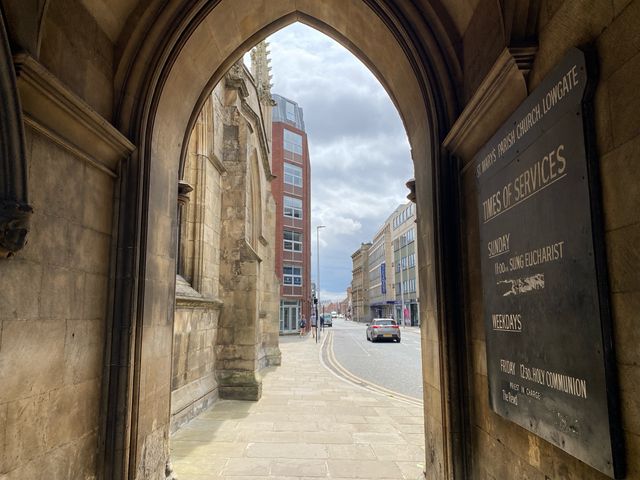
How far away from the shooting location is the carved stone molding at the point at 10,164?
7.64 ft

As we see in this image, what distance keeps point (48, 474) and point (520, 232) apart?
10.7 ft

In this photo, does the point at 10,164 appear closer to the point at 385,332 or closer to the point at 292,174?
the point at 385,332

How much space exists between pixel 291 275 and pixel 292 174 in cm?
880

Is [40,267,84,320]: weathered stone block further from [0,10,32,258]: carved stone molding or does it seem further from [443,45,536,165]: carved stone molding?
[443,45,536,165]: carved stone molding

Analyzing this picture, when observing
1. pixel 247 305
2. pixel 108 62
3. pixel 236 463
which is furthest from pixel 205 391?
pixel 108 62

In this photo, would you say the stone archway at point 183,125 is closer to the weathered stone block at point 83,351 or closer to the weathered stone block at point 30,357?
the weathered stone block at point 83,351

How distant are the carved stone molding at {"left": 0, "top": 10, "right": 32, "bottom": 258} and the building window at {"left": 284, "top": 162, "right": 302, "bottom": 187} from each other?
36149 millimetres

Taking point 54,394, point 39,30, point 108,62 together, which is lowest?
point 54,394

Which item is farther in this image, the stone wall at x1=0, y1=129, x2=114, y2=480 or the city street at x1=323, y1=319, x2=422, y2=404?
the city street at x1=323, y1=319, x2=422, y2=404

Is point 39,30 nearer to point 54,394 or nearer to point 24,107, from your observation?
point 24,107

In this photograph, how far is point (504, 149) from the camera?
108 inches

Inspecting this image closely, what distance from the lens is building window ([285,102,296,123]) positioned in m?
41.6

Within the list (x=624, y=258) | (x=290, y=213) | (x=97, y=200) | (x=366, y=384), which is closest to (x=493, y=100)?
(x=624, y=258)

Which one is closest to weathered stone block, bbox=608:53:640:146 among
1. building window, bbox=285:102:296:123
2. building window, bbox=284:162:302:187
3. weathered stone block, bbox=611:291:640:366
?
weathered stone block, bbox=611:291:640:366
